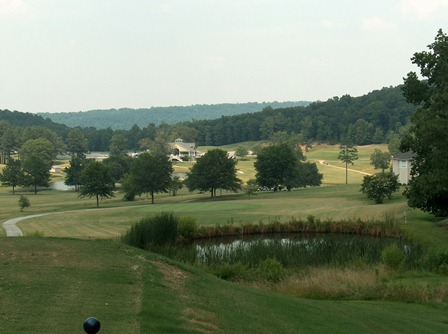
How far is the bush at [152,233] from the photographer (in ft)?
92.8

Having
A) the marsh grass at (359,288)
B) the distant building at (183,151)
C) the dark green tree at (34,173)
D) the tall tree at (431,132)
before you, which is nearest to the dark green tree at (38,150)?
the dark green tree at (34,173)

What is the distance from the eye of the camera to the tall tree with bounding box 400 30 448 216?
106ft

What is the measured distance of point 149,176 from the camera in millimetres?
83125

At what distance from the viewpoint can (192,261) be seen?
87.5 ft

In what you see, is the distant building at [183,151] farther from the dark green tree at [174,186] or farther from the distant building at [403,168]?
the distant building at [403,168]

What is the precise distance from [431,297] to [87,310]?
1091 centimetres

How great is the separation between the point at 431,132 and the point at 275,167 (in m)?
58.7

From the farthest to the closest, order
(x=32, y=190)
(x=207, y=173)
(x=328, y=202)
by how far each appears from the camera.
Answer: (x=32, y=190) → (x=207, y=173) → (x=328, y=202)

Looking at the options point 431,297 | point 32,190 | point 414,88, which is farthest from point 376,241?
point 32,190

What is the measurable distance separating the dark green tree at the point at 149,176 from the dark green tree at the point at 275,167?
14325 mm

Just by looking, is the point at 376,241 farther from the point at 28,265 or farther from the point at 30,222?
the point at 30,222

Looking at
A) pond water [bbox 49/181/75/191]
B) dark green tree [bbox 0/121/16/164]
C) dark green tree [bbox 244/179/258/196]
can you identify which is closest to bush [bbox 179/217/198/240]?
dark green tree [bbox 244/179/258/196]

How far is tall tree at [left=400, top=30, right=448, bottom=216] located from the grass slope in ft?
57.6

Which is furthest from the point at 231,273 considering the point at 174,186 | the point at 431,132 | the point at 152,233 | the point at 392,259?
the point at 174,186
